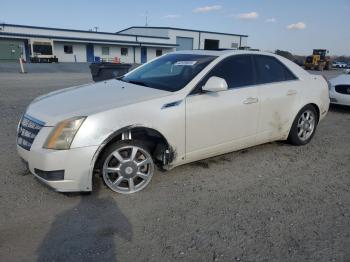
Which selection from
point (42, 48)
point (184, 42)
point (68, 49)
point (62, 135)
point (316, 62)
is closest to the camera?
point (62, 135)

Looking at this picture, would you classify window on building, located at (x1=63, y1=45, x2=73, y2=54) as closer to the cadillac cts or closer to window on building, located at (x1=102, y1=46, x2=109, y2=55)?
window on building, located at (x1=102, y1=46, x2=109, y2=55)

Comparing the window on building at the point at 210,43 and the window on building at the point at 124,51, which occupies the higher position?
the window on building at the point at 210,43

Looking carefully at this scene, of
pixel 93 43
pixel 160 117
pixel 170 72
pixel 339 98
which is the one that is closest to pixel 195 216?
pixel 160 117

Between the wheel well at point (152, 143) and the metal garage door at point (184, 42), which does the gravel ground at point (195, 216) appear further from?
the metal garage door at point (184, 42)

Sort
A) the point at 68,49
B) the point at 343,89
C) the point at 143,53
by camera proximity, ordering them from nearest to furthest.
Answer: the point at 343,89, the point at 68,49, the point at 143,53

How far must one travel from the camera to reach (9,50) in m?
38.7

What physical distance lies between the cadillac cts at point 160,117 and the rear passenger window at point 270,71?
0.06 feet

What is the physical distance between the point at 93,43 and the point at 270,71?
4362 centimetres

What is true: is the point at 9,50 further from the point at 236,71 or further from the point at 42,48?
the point at 236,71

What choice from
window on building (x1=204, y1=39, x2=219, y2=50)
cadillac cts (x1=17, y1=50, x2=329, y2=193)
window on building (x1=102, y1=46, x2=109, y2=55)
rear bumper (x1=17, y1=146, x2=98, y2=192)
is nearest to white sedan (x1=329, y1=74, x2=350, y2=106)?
cadillac cts (x1=17, y1=50, x2=329, y2=193)

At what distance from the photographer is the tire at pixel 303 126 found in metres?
5.13

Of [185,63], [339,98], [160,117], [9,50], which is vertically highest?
[185,63]

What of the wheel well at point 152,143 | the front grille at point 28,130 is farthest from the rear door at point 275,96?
the front grille at point 28,130

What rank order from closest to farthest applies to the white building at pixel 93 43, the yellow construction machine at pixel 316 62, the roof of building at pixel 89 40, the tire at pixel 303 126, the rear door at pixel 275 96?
the rear door at pixel 275 96, the tire at pixel 303 126, the yellow construction machine at pixel 316 62, the roof of building at pixel 89 40, the white building at pixel 93 43
